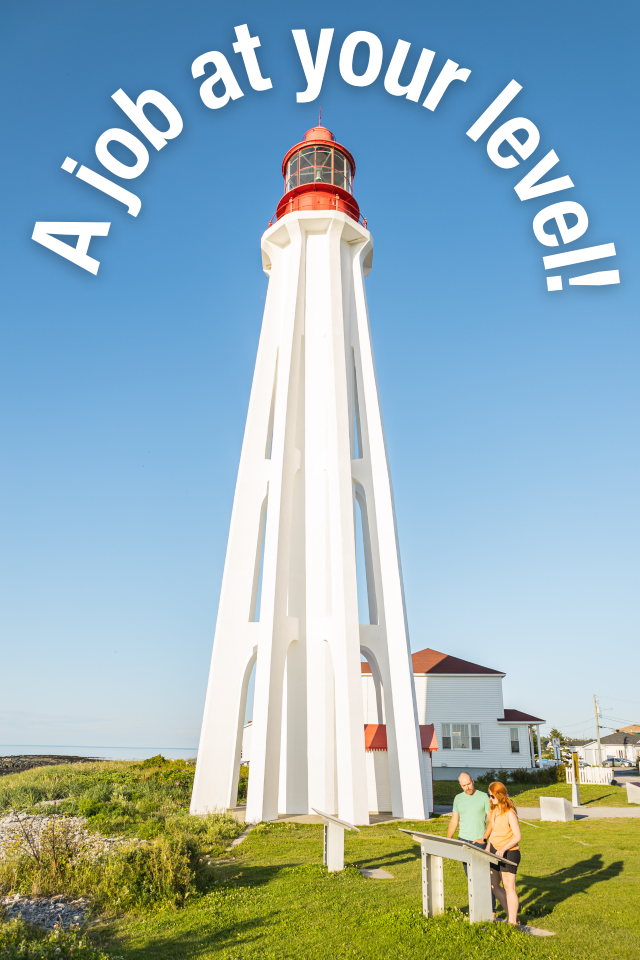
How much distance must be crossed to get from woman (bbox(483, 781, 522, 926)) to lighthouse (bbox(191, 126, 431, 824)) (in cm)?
862

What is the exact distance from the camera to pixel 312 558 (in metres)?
19.4

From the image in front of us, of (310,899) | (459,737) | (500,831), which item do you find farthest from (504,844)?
(459,737)

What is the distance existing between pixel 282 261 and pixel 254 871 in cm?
1853

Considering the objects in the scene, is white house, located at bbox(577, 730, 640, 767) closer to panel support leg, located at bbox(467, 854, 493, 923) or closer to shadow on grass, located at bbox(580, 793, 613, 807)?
shadow on grass, located at bbox(580, 793, 613, 807)

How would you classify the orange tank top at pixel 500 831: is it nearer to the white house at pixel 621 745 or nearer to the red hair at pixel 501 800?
the red hair at pixel 501 800

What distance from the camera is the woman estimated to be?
7.00 m

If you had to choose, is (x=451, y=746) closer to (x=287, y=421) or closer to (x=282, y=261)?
(x=287, y=421)

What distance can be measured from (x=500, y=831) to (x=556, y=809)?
40.2ft

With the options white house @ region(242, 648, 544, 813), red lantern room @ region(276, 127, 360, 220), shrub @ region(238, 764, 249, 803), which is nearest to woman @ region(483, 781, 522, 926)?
shrub @ region(238, 764, 249, 803)

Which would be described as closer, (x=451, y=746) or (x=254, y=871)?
(x=254, y=871)

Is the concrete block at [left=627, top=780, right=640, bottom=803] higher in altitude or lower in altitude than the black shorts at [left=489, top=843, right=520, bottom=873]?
lower

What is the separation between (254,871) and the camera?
1020 cm

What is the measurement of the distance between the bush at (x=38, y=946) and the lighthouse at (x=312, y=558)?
32.8ft

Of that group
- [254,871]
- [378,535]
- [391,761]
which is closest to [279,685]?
[391,761]
